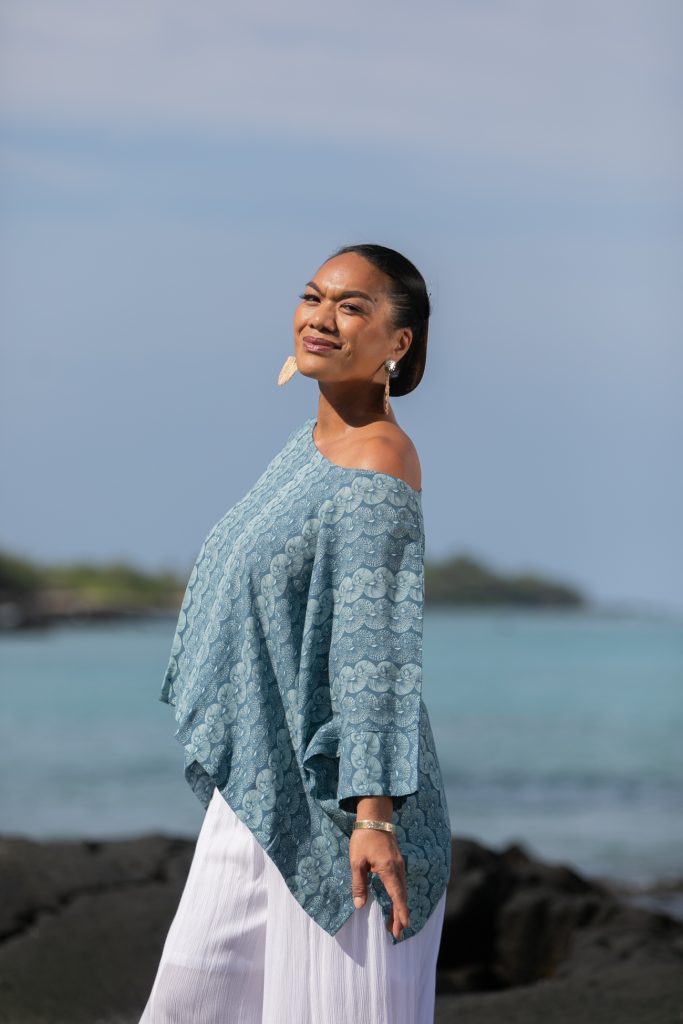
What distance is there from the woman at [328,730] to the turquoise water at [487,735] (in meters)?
6.11

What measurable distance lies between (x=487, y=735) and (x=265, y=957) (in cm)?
1104

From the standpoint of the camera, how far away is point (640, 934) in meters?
3.73

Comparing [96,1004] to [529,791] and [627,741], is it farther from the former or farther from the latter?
[627,741]

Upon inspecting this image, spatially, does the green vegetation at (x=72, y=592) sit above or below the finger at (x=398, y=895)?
above

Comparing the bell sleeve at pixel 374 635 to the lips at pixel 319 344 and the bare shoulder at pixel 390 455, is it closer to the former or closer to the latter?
the bare shoulder at pixel 390 455

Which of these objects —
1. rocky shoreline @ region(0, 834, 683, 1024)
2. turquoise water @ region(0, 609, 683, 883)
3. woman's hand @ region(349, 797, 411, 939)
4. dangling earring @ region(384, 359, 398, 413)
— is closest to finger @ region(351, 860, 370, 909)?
woman's hand @ region(349, 797, 411, 939)

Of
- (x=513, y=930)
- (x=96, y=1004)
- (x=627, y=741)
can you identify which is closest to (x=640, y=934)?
(x=513, y=930)

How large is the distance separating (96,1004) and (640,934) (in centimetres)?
124

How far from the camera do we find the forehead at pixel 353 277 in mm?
2004

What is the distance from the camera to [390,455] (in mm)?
1929

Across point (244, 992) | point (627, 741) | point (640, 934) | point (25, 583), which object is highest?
point (25, 583)

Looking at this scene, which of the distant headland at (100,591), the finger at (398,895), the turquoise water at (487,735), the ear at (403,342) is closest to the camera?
the finger at (398,895)

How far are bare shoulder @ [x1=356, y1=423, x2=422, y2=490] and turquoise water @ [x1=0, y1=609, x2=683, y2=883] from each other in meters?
6.20

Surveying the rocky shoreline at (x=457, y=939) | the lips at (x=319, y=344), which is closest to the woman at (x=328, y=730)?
the lips at (x=319, y=344)
